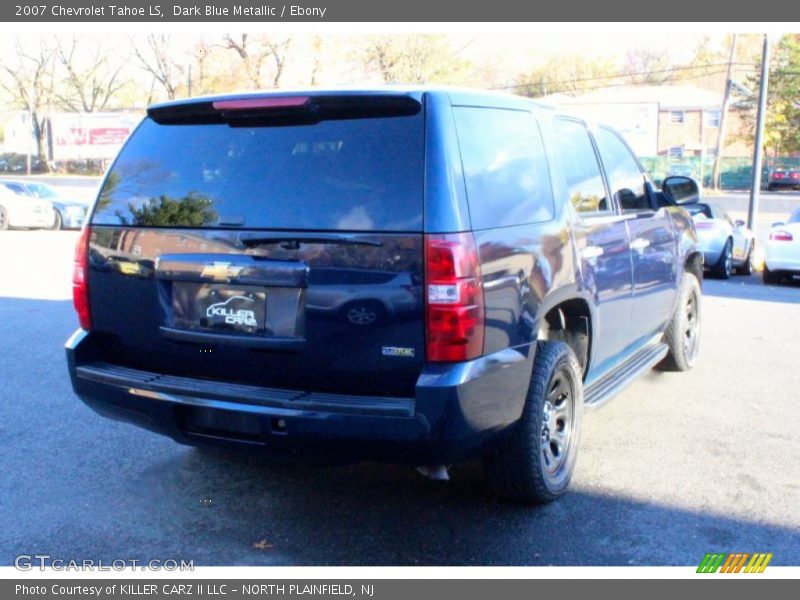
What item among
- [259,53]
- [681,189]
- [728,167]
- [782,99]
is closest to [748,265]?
[681,189]

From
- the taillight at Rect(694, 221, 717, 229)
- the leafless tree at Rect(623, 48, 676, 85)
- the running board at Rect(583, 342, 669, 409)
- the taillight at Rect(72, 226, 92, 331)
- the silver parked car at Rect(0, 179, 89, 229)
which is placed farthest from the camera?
the leafless tree at Rect(623, 48, 676, 85)

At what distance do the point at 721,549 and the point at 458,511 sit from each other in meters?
1.27

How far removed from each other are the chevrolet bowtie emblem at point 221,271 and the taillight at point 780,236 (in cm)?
1241

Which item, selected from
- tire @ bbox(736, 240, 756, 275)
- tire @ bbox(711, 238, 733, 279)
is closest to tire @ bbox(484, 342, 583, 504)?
tire @ bbox(711, 238, 733, 279)

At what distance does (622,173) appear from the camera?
5.98m

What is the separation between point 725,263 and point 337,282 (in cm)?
Result: 1310

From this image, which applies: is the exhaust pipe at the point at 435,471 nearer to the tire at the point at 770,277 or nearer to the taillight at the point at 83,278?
the taillight at the point at 83,278

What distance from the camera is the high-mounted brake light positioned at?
385 cm

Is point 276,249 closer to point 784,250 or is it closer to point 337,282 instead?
point 337,282

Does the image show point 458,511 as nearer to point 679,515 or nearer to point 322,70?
point 679,515

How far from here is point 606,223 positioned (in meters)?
5.27

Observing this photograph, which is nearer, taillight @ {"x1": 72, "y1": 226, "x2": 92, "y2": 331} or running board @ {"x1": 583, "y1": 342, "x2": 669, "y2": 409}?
taillight @ {"x1": 72, "y1": 226, "x2": 92, "y2": 331}

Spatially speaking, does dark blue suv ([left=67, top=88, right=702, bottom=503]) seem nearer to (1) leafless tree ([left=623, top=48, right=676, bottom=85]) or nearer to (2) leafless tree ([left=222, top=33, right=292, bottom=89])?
(2) leafless tree ([left=222, top=33, right=292, bottom=89])

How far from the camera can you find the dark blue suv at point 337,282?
362cm
